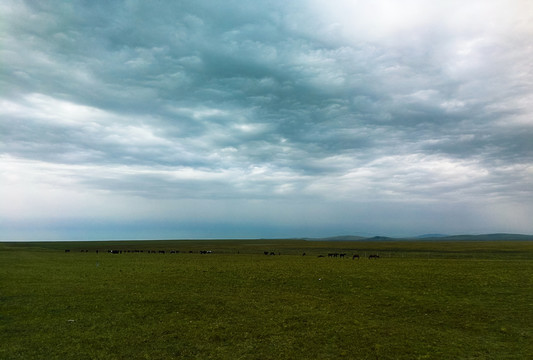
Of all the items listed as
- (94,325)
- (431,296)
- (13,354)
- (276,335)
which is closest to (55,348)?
(13,354)

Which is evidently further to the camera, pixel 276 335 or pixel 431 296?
pixel 431 296

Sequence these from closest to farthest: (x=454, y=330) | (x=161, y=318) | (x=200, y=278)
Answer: (x=454, y=330)
(x=161, y=318)
(x=200, y=278)

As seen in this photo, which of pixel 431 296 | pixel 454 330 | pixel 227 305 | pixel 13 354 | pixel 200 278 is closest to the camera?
pixel 13 354

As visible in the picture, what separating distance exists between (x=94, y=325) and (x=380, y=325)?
14.0 m

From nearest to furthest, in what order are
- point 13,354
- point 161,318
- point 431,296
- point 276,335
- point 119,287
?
point 13,354, point 276,335, point 161,318, point 431,296, point 119,287

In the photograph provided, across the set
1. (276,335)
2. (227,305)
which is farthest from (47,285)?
(276,335)

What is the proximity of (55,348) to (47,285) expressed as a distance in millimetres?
17415

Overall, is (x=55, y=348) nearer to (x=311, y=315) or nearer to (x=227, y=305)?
(x=227, y=305)

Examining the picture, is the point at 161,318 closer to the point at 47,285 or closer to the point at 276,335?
the point at 276,335

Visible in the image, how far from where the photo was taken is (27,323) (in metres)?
16.6

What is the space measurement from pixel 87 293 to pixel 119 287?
3.11 metres

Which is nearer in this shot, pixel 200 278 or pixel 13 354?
pixel 13 354

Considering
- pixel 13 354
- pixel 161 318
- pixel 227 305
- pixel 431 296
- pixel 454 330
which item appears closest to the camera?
pixel 13 354

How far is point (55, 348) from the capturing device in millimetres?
13250
